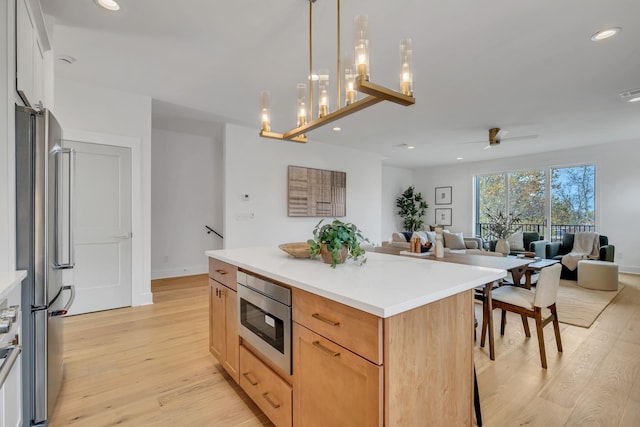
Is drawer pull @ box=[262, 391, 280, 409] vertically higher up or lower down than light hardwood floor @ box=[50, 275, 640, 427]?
higher up

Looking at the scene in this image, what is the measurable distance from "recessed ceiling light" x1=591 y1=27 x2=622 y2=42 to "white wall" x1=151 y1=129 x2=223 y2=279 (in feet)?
18.2

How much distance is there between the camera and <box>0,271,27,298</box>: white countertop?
1086 millimetres

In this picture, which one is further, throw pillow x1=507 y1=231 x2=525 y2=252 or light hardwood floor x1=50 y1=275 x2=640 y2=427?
throw pillow x1=507 y1=231 x2=525 y2=252

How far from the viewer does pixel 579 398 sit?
1.96 metres

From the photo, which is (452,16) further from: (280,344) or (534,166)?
(534,166)

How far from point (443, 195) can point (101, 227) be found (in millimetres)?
8239

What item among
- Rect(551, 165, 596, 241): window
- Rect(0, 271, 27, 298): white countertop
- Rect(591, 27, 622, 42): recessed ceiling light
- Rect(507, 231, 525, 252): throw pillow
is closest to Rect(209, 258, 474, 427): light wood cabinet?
Rect(0, 271, 27, 298): white countertop

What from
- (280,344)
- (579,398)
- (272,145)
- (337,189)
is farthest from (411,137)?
(280,344)

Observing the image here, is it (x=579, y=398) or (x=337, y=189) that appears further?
(x=337, y=189)

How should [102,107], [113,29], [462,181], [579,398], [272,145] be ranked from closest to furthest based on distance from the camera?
1. [579,398]
2. [113,29]
3. [102,107]
4. [272,145]
5. [462,181]

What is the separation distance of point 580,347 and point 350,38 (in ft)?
11.0

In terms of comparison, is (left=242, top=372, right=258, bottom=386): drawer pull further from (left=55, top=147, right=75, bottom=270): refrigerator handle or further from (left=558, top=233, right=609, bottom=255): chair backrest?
(left=558, top=233, right=609, bottom=255): chair backrest

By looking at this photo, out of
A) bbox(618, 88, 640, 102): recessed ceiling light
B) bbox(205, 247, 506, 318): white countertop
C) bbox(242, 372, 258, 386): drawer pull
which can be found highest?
bbox(618, 88, 640, 102): recessed ceiling light

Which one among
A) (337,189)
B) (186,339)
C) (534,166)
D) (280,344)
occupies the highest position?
(534,166)
